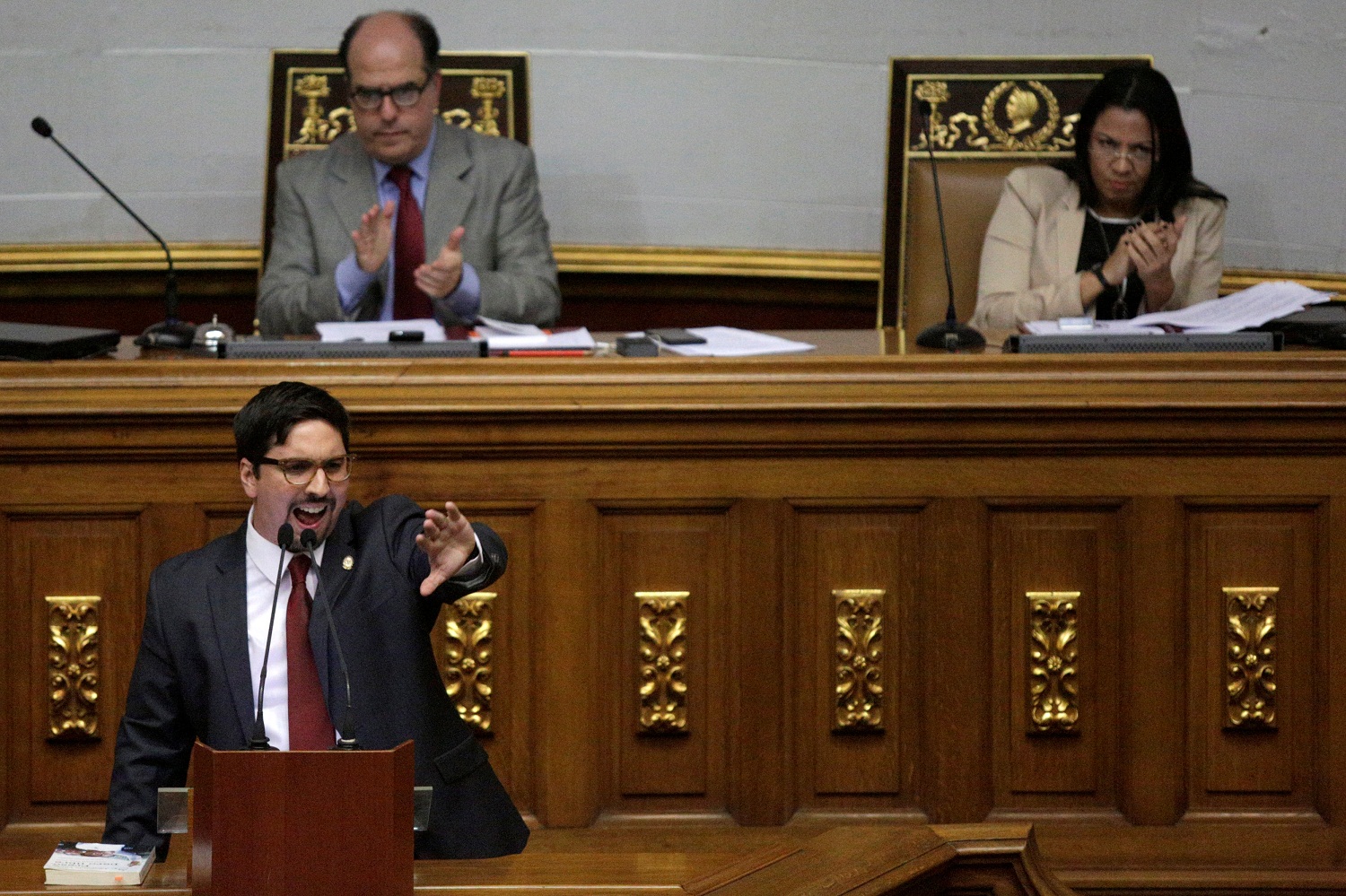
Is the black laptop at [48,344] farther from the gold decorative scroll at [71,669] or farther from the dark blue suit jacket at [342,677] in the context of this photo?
the dark blue suit jacket at [342,677]

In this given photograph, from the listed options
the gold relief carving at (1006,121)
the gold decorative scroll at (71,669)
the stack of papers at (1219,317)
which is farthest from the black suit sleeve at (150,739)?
the gold relief carving at (1006,121)

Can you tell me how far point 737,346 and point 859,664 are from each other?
23.5 inches

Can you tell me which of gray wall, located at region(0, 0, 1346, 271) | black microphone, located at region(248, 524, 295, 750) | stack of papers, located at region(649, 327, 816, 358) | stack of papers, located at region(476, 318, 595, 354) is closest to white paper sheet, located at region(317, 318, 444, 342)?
stack of papers, located at region(476, 318, 595, 354)

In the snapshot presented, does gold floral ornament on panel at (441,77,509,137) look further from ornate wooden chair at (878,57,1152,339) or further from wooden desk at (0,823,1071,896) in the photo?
wooden desk at (0,823,1071,896)

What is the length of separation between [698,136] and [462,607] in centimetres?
255

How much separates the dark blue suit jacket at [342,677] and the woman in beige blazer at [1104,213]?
1.88 meters

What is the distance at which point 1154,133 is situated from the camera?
3926 mm

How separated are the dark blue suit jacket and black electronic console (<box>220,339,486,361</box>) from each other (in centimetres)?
59

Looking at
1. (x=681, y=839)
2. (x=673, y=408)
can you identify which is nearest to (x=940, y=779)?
(x=681, y=839)

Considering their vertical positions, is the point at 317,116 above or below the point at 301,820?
above

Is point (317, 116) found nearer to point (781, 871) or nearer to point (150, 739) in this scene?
point (150, 739)

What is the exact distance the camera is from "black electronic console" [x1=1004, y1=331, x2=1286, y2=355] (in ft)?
9.92

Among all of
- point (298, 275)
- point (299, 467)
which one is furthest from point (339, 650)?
point (298, 275)

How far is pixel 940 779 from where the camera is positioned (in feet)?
9.57
